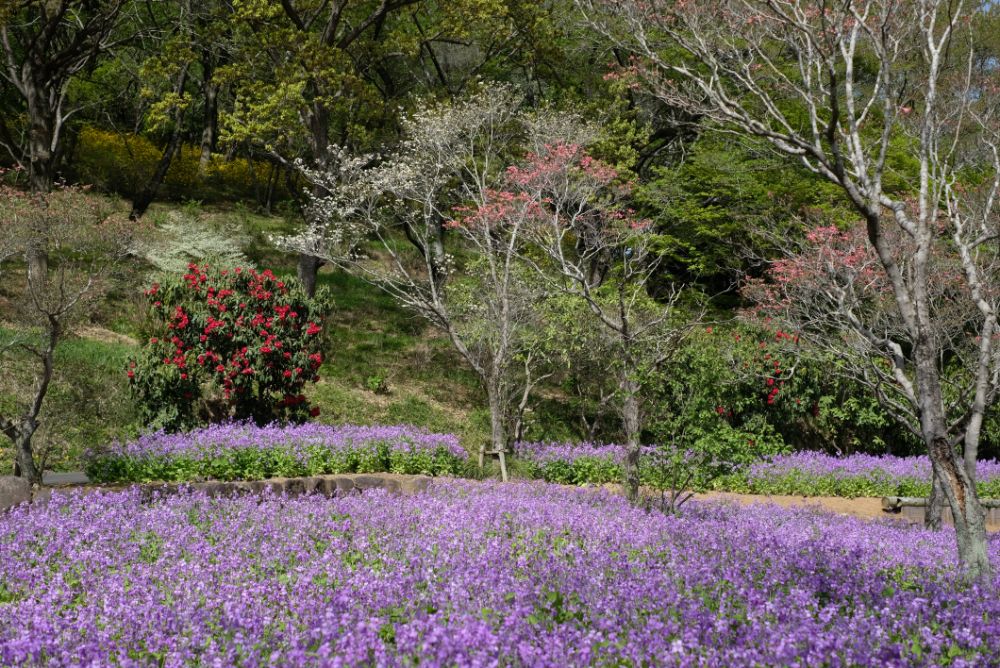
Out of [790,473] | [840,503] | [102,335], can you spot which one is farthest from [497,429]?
[102,335]

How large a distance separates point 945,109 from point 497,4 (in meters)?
10.9

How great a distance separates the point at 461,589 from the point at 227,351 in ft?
29.2

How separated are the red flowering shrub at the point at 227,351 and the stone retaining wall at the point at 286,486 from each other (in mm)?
2336

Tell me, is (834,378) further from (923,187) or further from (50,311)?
(50,311)

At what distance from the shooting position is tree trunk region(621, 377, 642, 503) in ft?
29.2

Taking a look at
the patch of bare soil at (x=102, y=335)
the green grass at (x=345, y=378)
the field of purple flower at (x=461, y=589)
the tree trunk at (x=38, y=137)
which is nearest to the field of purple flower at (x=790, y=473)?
the green grass at (x=345, y=378)

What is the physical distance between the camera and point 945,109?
372 inches

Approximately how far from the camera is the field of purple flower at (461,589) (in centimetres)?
340

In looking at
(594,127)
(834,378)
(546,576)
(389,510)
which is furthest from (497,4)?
(546,576)

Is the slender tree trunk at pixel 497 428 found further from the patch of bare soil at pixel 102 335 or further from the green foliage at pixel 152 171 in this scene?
the green foliage at pixel 152 171

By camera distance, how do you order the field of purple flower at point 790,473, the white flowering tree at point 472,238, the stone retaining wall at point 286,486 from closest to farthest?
1. the stone retaining wall at point 286,486
2. the field of purple flower at point 790,473
3. the white flowering tree at point 472,238

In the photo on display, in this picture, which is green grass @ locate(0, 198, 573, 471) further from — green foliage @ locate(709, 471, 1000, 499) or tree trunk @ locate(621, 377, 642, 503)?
tree trunk @ locate(621, 377, 642, 503)

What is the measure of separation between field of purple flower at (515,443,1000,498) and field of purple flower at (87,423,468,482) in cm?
217

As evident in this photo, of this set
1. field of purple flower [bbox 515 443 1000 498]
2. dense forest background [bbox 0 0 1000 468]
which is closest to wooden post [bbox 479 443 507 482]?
field of purple flower [bbox 515 443 1000 498]
